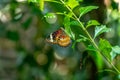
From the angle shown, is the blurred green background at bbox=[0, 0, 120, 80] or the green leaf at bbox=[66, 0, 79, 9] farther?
the blurred green background at bbox=[0, 0, 120, 80]

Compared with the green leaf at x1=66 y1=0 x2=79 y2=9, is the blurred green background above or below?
below

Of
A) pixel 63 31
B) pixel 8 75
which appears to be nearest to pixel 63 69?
pixel 8 75

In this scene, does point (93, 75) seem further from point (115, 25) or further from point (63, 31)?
point (63, 31)

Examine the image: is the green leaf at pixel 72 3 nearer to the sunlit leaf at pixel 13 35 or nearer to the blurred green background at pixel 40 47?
the blurred green background at pixel 40 47

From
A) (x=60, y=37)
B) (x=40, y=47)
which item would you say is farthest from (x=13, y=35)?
(x=60, y=37)

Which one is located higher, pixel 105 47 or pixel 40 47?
pixel 105 47

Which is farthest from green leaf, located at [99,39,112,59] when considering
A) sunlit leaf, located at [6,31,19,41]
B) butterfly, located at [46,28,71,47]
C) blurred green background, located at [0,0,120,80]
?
sunlit leaf, located at [6,31,19,41]

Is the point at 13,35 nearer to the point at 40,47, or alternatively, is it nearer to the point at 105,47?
the point at 40,47

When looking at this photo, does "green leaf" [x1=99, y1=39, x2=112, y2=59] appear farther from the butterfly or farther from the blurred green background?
the blurred green background
